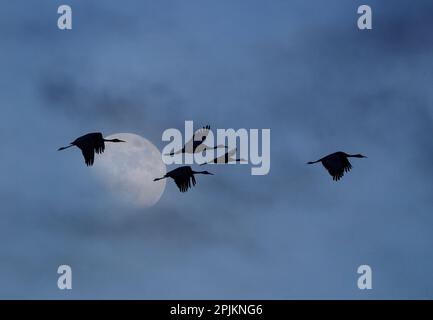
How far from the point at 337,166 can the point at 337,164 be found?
0.31ft

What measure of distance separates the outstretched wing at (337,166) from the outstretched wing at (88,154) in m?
10.5

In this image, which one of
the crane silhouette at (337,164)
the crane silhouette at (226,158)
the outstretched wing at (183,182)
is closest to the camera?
the outstretched wing at (183,182)

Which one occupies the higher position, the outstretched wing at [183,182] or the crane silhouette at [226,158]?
the crane silhouette at [226,158]

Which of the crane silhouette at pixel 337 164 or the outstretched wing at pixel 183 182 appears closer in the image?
the outstretched wing at pixel 183 182

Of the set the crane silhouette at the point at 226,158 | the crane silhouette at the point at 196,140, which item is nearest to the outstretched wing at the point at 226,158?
the crane silhouette at the point at 226,158

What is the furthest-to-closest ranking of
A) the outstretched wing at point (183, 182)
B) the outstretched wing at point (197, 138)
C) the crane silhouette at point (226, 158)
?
the crane silhouette at point (226, 158)
the outstretched wing at point (197, 138)
the outstretched wing at point (183, 182)

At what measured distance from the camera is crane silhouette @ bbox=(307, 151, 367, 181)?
156 ft

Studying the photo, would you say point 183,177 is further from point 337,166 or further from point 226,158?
point 226,158

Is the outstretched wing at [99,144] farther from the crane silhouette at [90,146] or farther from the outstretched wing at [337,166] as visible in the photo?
the outstretched wing at [337,166]

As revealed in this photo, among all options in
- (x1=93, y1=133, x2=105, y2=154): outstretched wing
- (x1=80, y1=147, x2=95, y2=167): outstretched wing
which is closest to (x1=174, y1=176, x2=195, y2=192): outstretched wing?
(x1=93, y1=133, x2=105, y2=154): outstretched wing

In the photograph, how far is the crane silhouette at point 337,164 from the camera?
4756 centimetres

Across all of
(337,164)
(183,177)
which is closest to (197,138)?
(183,177)
